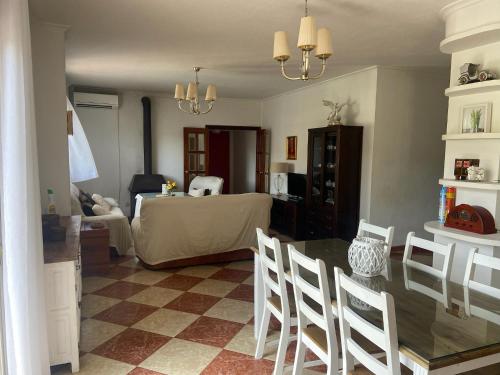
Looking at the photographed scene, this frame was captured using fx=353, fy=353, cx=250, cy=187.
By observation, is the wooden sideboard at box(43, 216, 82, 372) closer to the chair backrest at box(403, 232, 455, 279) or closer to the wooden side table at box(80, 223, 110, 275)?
the wooden side table at box(80, 223, 110, 275)

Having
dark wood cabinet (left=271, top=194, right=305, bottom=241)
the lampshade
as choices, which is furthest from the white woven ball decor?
the lampshade

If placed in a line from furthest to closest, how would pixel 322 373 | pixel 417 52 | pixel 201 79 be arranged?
pixel 201 79 < pixel 417 52 < pixel 322 373

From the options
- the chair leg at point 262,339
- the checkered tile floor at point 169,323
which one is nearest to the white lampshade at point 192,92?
the checkered tile floor at point 169,323

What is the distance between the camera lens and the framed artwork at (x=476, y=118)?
2.59 meters

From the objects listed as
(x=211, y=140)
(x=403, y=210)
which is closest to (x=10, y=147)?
(x=403, y=210)

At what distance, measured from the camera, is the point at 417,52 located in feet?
12.5

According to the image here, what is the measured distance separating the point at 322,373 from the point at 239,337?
0.69 m

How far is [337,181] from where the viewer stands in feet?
15.2

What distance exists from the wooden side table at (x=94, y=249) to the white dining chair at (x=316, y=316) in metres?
2.61

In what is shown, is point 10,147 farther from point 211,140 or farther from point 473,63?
point 211,140

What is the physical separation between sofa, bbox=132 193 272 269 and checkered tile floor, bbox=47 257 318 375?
0.20 metres

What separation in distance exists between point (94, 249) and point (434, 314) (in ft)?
11.3

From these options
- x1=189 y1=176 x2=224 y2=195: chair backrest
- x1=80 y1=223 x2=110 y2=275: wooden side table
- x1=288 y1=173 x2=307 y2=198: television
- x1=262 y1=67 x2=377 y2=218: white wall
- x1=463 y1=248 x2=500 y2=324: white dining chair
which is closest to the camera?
x1=463 y1=248 x2=500 y2=324: white dining chair

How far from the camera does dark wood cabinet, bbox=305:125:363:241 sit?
183 inches
